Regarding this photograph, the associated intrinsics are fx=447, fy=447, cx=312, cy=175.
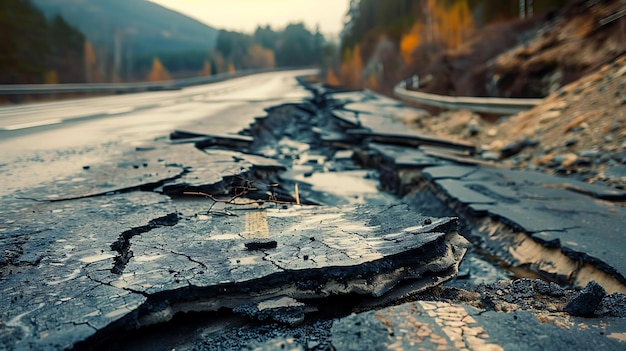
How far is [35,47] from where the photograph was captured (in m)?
38.8

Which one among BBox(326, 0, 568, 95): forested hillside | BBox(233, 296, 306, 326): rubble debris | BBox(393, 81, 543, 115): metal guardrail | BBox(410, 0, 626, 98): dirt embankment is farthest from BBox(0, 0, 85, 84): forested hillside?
BBox(233, 296, 306, 326): rubble debris

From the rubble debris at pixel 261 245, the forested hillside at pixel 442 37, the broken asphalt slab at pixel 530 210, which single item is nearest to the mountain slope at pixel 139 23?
the forested hillside at pixel 442 37

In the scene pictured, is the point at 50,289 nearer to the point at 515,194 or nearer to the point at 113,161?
the point at 113,161

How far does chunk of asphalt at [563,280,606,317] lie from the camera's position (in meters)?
1.66

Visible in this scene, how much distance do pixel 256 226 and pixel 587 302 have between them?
1.50 metres

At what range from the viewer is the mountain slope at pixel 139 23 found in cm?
11224

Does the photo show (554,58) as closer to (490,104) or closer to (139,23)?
(490,104)

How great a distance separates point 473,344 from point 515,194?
2562 millimetres

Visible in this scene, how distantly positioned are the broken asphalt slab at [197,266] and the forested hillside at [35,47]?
3134cm

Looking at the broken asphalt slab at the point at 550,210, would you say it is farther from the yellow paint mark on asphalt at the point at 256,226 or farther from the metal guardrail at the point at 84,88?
the metal guardrail at the point at 84,88

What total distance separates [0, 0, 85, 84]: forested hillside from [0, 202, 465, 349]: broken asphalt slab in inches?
1234

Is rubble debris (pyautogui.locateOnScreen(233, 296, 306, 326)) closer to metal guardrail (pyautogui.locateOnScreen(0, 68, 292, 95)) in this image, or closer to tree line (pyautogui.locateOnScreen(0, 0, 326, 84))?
metal guardrail (pyautogui.locateOnScreen(0, 68, 292, 95))

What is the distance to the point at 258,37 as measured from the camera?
114 meters

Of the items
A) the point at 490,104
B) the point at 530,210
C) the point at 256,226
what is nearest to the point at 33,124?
the point at 256,226
